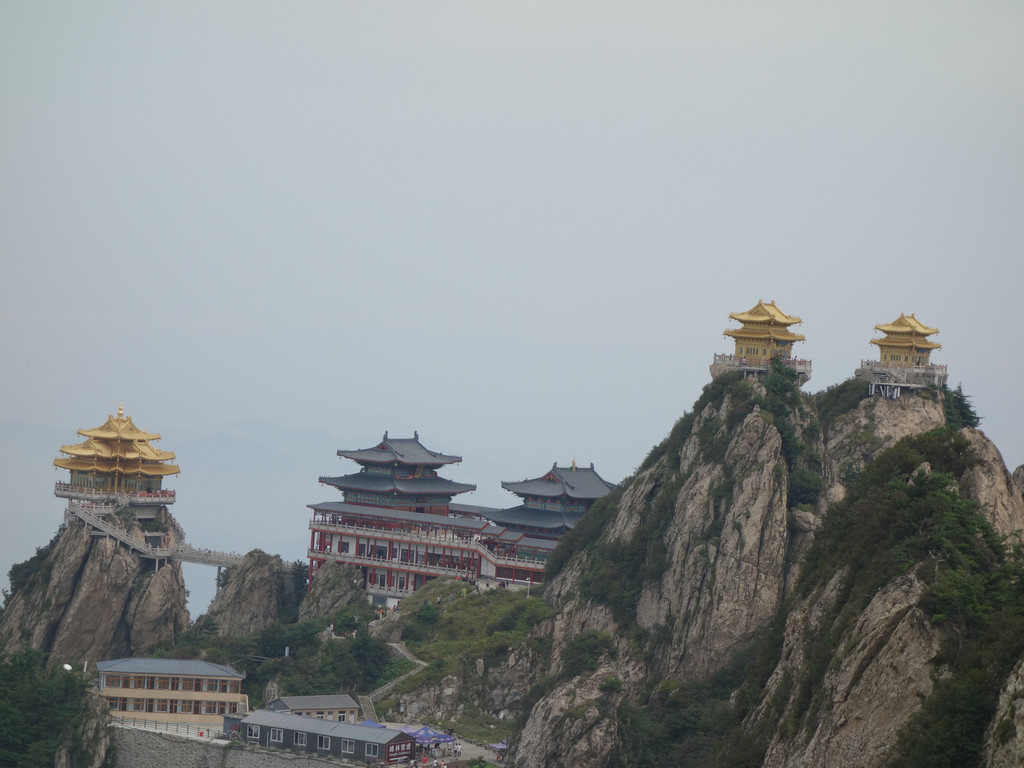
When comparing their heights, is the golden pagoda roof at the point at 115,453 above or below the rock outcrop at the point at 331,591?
above

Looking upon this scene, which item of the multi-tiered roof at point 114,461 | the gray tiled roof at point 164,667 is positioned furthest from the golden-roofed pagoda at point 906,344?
the multi-tiered roof at point 114,461

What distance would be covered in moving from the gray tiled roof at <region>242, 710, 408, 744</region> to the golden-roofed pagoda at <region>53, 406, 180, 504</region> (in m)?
31.9

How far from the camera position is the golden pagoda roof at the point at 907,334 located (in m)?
82.9

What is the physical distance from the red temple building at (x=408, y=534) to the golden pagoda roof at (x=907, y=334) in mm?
22723

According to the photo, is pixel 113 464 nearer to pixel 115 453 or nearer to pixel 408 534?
pixel 115 453

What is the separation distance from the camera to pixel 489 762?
70062 millimetres

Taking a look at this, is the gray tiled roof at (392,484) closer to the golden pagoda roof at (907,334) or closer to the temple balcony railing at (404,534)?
the temple balcony railing at (404,534)

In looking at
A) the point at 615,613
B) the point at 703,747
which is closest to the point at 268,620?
the point at 615,613

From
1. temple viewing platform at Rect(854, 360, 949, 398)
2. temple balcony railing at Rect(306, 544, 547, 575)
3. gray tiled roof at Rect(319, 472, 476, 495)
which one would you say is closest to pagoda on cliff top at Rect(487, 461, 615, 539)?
temple balcony railing at Rect(306, 544, 547, 575)

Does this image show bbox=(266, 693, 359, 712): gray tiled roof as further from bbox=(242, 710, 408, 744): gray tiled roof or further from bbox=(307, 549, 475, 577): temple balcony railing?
bbox=(307, 549, 475, 577): temple balcony railing

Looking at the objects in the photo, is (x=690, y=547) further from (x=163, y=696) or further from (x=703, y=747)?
(x=163, y=696)

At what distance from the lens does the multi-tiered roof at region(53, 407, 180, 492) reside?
102m

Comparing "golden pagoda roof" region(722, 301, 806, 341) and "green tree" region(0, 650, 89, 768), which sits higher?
"golden pagoda roof" region(722, 301, 806, 341)

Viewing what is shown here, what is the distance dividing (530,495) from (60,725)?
31869 millimetres
